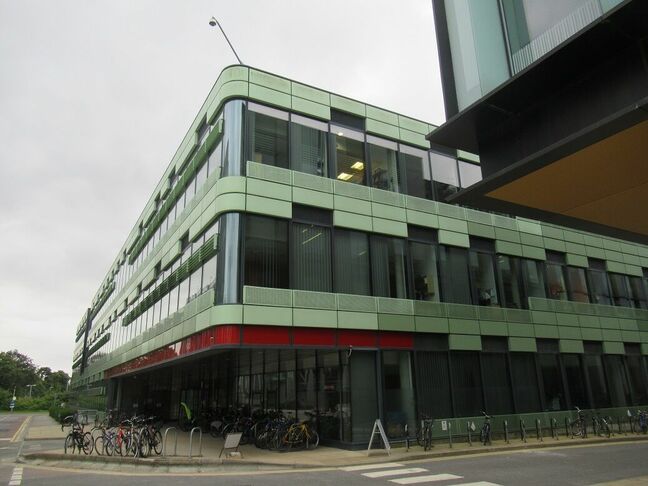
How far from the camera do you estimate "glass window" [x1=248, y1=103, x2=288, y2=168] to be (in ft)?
62.5

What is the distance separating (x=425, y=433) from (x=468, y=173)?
537 inches

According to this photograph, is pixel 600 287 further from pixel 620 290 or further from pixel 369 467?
pixel 369 467

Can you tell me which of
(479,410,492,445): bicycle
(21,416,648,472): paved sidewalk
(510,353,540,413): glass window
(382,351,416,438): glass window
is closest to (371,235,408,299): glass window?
(382,351,416,438): glass window

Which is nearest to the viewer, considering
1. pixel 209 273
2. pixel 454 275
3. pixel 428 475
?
pixel 428 475

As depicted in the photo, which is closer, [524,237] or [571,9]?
[571,9]

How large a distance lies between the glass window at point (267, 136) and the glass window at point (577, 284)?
714 inches

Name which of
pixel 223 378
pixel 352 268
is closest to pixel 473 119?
pixel 352 268

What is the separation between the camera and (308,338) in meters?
17.6

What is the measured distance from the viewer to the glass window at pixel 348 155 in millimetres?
20922

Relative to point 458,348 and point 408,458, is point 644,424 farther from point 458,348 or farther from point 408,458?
point 408,458

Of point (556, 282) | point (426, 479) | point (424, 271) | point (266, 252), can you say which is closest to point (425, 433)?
point (426, 479)

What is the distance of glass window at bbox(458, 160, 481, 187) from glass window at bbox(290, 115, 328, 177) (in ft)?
26.4

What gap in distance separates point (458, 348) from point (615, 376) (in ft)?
40.6

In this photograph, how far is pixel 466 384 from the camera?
20750 millimetres
